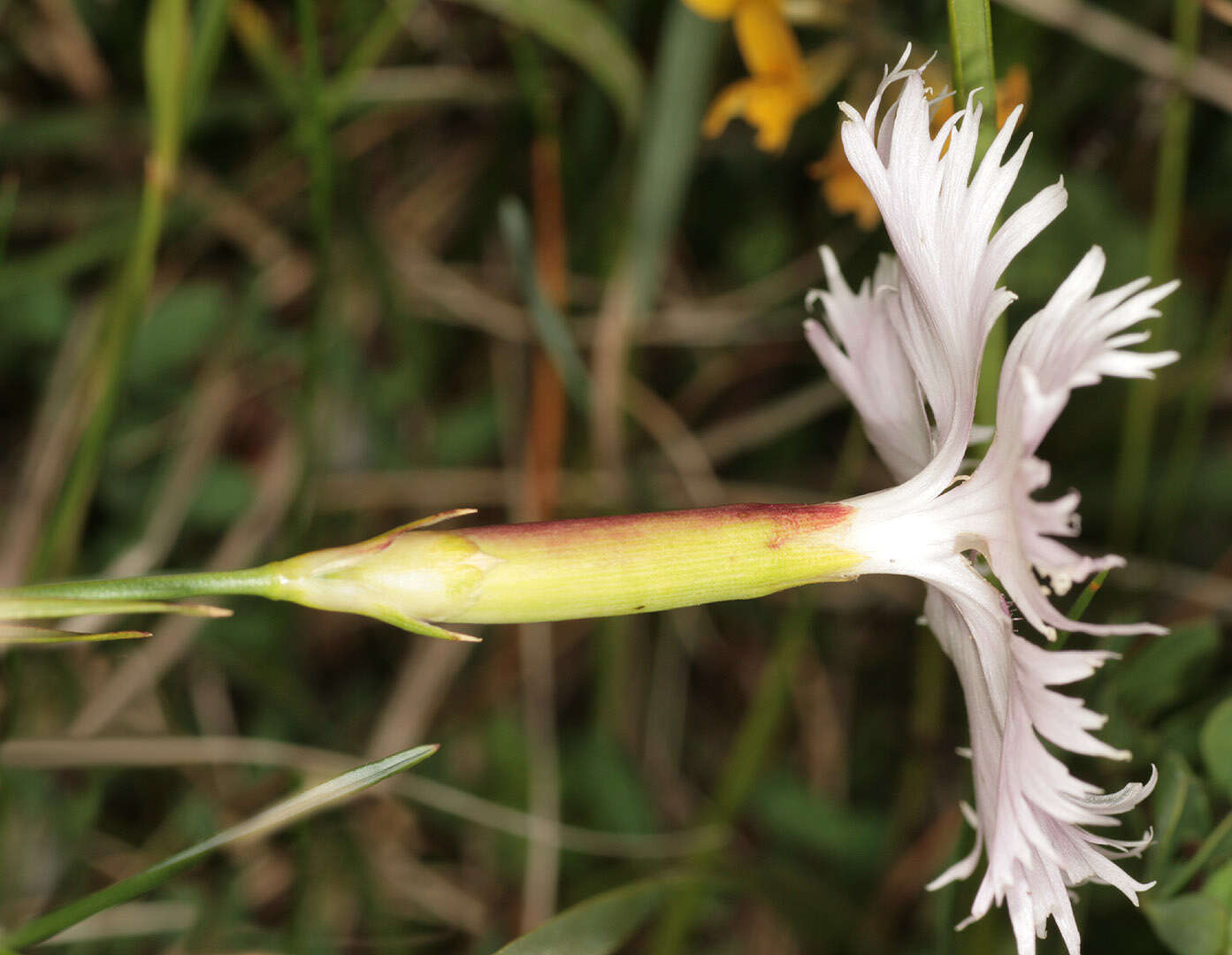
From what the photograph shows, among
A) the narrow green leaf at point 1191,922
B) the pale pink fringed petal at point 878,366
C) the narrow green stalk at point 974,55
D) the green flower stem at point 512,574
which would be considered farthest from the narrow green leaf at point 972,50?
the narrow green leaf at point 1191,922

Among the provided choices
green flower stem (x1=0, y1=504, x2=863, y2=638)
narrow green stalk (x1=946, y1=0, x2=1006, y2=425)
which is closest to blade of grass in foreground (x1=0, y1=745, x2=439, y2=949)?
green flower stem (x1=0, y1=504, x2=863, y2=638)

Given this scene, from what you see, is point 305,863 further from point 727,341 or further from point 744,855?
point 727,341

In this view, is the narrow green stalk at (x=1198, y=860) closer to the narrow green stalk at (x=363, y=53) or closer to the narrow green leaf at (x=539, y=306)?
the narrow green leaf at (x=539, y=306)

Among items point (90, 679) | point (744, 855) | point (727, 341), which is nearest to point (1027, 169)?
point (727, 341)

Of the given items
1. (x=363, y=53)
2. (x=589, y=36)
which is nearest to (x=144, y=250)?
(x=363, y=53)

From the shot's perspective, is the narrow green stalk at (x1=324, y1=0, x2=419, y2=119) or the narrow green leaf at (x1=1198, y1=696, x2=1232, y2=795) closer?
the narrow green leaf at (x1=1198, y1=696, x2=1232, y2=795)

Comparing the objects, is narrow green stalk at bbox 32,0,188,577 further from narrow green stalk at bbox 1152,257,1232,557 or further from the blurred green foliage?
A: narrow green stalk at bbox 1152,257,1232,557
